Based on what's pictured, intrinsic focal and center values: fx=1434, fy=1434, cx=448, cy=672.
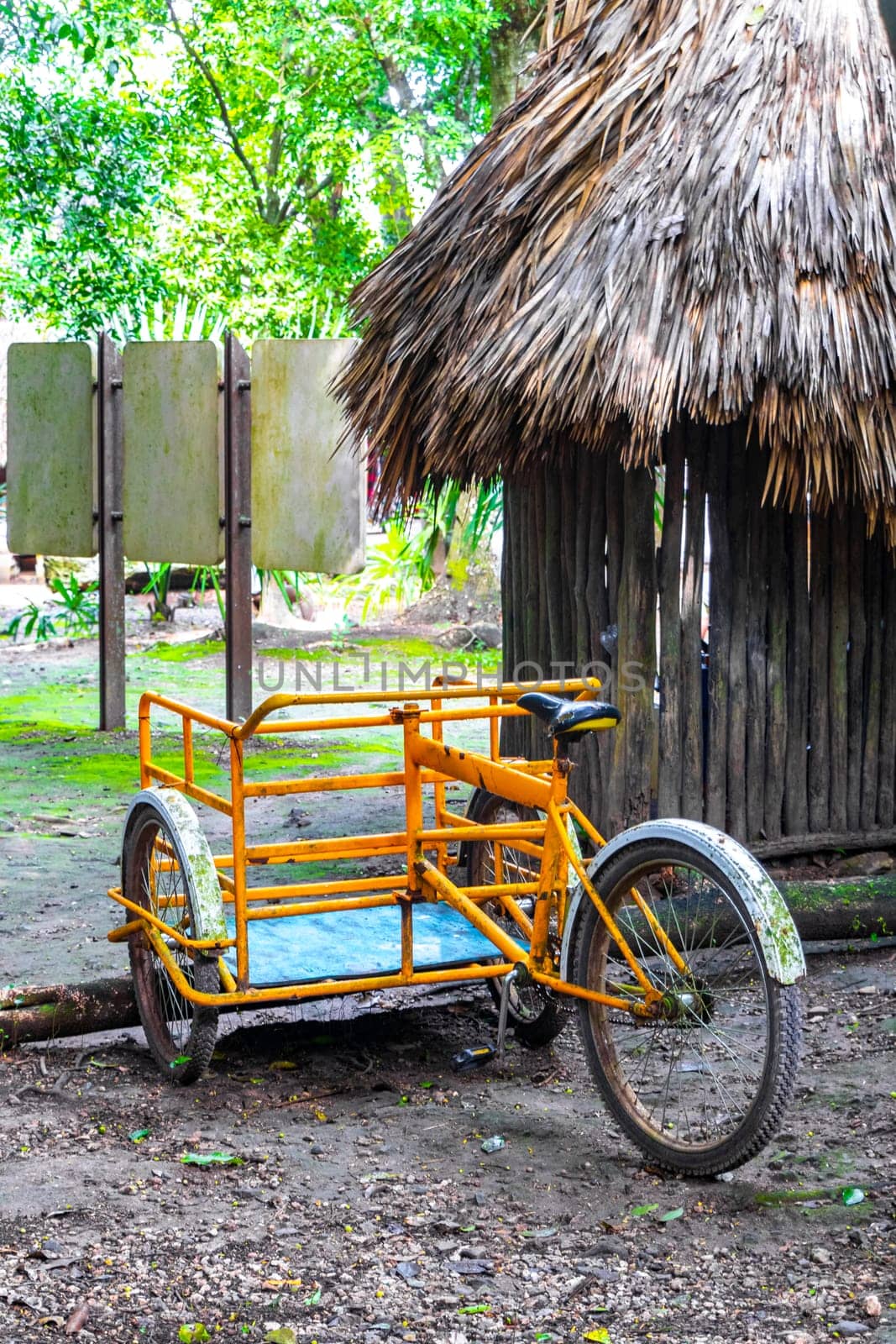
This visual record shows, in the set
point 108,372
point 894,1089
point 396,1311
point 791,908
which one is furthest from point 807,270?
point 108,372

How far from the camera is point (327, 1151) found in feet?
11.6

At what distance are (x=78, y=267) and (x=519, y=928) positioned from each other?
10.1 metres

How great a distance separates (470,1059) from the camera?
4066mm

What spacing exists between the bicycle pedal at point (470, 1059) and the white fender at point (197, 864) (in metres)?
0.79

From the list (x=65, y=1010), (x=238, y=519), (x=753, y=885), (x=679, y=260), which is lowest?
(x=65, y=1010)

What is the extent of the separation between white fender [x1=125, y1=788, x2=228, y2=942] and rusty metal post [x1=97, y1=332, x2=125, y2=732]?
5585mm

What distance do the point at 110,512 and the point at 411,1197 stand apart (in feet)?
22.9

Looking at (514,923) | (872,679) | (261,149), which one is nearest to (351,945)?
(514,923)

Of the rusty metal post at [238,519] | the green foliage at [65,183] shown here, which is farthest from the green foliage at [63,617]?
the rusty metal post at [238,519]

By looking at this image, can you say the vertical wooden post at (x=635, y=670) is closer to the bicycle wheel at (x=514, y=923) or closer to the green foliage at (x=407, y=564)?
the bicycle wheel at (x=514, y=923)

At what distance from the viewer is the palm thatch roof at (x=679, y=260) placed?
4.84 meters

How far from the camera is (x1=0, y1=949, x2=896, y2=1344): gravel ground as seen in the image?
8.96 feet

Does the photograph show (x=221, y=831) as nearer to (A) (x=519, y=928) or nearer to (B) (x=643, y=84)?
(A) (x=519, y=928)

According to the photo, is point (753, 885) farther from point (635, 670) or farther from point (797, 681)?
point (797, 681)
